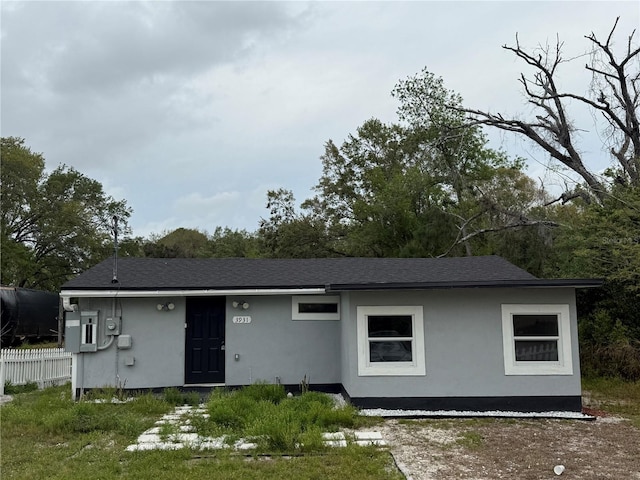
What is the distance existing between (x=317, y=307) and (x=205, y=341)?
2353 millimetres

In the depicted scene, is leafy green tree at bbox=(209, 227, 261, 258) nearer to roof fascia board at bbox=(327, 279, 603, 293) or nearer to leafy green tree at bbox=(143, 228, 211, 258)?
leafy green tree at bbox=(143, 228, 211, 258)

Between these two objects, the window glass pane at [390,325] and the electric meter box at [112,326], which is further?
the electric meter box at [112,326]

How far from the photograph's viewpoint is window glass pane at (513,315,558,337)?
8.74 metres

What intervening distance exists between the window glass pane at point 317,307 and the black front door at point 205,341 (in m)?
1.61

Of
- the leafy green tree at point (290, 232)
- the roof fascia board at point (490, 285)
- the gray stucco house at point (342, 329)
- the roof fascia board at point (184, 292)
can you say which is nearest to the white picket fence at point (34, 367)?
the gray stucco house at point (342, 329)

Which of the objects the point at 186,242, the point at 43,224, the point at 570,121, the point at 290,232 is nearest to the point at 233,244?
the point at 186,242

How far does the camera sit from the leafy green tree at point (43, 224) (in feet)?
100

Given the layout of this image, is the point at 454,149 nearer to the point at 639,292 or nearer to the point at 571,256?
the point at 571,256

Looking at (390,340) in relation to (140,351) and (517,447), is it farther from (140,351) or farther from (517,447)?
(140,351)

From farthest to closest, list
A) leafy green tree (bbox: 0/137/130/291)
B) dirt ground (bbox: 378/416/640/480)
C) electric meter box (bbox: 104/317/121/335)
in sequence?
leafy green tree (bbox: 0/137/130/291)
electric meter box (bbox: 104/317/121/335)
dirt ground (bbox: 378/416/640/480)

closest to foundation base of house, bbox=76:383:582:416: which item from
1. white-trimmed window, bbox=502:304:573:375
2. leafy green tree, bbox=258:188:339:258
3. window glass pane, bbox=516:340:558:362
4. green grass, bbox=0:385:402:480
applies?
white-trimmed window, bbox=502:304:573:375

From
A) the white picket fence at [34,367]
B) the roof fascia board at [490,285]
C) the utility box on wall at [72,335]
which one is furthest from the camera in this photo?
the white picket fence at [34,367]

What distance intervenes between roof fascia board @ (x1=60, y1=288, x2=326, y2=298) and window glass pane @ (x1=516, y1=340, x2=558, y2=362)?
3.73m

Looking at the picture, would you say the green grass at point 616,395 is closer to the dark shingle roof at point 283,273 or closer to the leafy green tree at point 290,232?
the dark shingle roof at point 283,273
